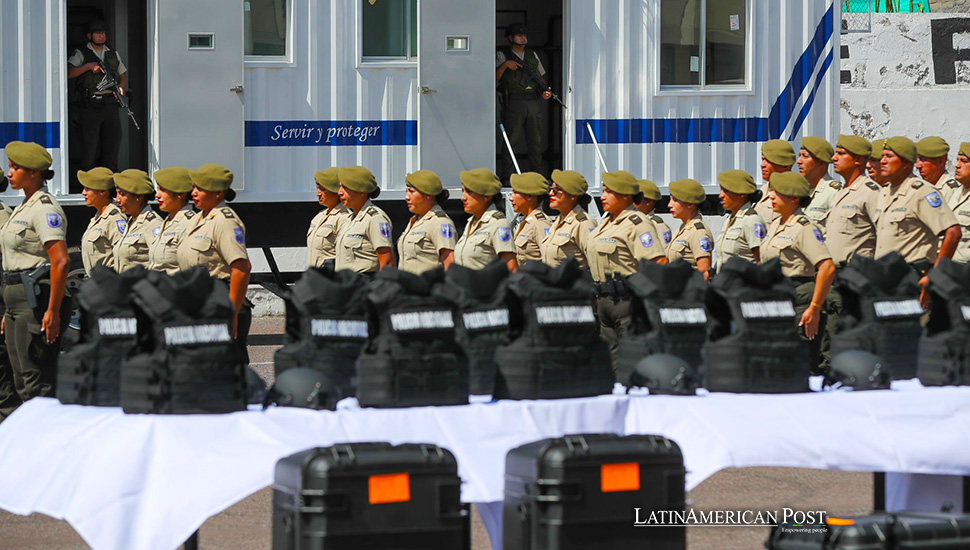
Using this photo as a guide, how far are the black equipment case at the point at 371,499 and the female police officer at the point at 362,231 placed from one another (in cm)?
421

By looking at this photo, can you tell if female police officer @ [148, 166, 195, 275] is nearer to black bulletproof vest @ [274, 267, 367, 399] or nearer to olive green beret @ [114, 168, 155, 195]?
olive green beret @ [114, 168, 155, 195]

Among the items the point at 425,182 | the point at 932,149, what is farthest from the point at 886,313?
the point at 932,149

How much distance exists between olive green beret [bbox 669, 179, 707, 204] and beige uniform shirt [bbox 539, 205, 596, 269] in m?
0.62

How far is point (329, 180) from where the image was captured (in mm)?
8719

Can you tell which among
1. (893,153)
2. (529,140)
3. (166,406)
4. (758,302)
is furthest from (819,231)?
(529,140)

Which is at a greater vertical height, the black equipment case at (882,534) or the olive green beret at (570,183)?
the olive green beret at (570,183)

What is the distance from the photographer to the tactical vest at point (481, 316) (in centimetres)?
479

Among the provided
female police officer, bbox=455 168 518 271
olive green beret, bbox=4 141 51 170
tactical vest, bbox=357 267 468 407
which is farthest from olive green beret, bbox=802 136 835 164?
tactical vest, bbox=357 267 468 407

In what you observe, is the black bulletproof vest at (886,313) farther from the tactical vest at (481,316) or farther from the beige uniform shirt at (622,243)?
the beige uniform shirt at (622,243)

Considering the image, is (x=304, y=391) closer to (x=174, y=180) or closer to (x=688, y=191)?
(x=174, y=180)

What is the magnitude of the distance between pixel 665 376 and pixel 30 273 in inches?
151

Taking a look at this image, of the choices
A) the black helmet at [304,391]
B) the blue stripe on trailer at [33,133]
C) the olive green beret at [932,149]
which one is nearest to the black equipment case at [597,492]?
the black helmet at [304,391]

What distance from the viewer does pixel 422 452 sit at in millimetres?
3932

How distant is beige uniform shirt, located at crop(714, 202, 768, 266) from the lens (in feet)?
25.9
